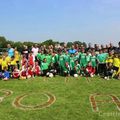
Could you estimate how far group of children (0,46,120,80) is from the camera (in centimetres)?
2203

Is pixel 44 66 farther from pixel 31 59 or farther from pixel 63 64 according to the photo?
pixel 63 64

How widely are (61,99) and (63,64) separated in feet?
26.8

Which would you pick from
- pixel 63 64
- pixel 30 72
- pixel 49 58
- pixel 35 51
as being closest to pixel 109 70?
pixel 63 64

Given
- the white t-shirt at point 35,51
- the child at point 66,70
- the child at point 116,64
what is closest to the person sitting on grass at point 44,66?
the child at point 66,70

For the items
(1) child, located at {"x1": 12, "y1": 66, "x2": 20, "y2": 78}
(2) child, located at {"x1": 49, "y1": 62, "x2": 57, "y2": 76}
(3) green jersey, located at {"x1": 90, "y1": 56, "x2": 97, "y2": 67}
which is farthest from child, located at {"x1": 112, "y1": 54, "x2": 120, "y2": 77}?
(1) child, located at {"x1": 12, "y1": 66, "x2": 20, "y2": 78}

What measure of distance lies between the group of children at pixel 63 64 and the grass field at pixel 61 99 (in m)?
1.34

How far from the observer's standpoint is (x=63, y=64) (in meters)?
23.0

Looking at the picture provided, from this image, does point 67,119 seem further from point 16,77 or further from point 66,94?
point 16,77

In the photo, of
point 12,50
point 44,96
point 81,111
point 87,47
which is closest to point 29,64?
point 12,50

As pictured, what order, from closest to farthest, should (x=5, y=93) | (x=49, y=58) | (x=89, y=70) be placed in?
(x=5, y=93)
(x=89, y=70)
(x=49, y=58)

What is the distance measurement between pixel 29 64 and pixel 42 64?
3.39 feet

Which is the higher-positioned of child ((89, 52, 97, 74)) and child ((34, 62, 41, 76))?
child ((89, 52, 97, 74))

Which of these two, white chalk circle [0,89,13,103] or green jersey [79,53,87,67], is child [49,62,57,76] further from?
white chalk circle [0,89,13,103]

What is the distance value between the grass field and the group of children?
4.39ft
